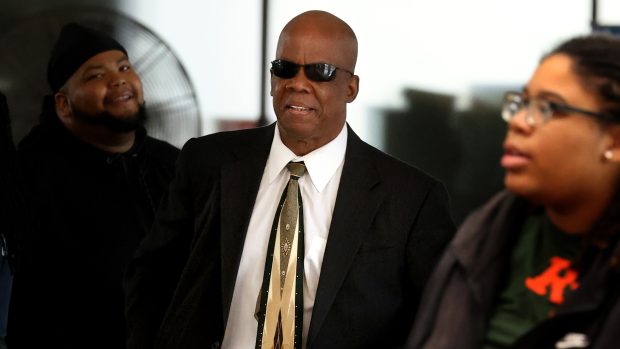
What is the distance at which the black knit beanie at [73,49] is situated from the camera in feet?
15.8

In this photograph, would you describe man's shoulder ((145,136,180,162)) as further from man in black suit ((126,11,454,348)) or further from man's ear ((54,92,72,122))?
man in black suit ((126,11,454,348))

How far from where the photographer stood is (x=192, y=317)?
3.24 meters

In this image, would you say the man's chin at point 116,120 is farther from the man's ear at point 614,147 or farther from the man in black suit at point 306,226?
the man's ear at point 614,147

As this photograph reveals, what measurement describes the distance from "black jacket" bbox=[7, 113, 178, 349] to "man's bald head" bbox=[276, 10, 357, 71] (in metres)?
1.36

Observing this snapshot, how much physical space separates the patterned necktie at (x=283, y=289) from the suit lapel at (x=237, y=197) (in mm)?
85

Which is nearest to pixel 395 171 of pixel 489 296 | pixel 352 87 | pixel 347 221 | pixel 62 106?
pixel 347 221

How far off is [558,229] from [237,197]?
1.21m

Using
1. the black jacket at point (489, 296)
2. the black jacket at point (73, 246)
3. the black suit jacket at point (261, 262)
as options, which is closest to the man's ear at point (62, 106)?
the black jacket at point (73, 246)

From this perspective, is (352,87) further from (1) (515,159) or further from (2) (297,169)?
(1) (515,159)

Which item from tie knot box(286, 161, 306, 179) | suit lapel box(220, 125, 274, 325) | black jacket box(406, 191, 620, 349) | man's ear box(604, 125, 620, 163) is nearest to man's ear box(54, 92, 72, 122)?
suit lapel box(220, 125, 274, 325)

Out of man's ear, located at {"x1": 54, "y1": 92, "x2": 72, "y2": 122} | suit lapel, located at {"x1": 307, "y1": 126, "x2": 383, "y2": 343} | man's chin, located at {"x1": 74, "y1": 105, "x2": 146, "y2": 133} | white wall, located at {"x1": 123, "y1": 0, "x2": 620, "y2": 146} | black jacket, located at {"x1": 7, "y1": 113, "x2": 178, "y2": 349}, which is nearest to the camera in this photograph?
suit lapel, located at {"x1": 307, "y1": 126, "x2": 383, "y2": 343}

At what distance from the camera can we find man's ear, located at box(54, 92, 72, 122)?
4793 millimetres

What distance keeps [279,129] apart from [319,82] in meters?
0.17

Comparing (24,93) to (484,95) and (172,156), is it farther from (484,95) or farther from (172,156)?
(484,95)
